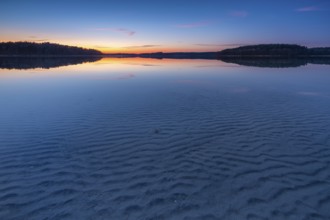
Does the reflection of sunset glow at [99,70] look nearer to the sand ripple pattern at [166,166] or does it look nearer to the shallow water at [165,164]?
the shallow water at [165,164]

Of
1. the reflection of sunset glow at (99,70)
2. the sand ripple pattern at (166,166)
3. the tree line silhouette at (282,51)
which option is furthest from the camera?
the tree line silhouette at (282,51)

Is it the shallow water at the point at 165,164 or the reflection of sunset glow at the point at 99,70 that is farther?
the reflection of sunset glow at the point at 99,70

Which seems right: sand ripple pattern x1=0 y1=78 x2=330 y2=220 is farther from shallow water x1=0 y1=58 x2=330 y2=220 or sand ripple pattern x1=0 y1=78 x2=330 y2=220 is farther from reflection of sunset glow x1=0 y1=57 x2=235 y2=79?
reflection of sunset glow x1=0 y1=57 x2=235 y2=79

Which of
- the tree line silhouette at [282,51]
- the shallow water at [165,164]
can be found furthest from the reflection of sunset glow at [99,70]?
the tree line silhouette at [282,51]

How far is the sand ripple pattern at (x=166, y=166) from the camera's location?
4.98 meters

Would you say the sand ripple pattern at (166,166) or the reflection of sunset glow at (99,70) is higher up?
the reflection of sunset glow at (99,70)

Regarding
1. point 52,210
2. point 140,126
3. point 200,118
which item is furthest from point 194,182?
point 200,118

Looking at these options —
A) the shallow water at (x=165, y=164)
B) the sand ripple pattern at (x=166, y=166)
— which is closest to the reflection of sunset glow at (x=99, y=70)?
the shallow water at (x=165, y=164)

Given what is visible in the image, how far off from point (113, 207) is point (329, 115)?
11.4 meters

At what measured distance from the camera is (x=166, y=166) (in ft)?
22.2

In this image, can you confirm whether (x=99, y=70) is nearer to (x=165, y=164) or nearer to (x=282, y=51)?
(x=165, y=164)

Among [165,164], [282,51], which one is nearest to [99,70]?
[165,164]

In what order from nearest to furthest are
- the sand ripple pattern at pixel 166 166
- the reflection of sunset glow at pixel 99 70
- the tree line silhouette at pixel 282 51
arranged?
1. the sand ripple pattern at pixel 166 166
2. the reflection of sunset glow at pixel 99 70
3. the tree line silhouette at pixel 282 51

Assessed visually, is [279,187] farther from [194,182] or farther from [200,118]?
[200,118]
